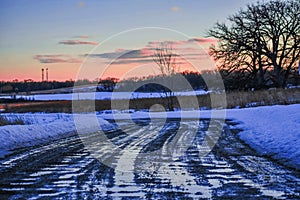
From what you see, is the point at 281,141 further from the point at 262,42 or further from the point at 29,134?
the point at 262,42

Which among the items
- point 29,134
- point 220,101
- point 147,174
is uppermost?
point 220,101

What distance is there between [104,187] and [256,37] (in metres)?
35.7

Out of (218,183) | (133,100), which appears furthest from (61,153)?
(133,100)

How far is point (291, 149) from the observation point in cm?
963

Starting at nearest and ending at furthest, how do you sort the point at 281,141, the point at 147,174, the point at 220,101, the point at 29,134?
the point at 147,174 → the point at 281,141 → the point at 29,134 → the point at 220,101

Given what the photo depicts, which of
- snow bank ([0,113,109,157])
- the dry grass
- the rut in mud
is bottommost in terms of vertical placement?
the rut in mud

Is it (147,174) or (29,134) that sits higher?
(29,134)

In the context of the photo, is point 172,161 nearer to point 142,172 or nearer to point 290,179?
point 142,172

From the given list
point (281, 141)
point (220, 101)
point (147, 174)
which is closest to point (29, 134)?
point (147, 174)

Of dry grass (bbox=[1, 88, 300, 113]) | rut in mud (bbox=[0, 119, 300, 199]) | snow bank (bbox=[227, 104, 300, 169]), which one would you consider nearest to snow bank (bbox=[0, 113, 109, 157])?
Result: rut in mud (bbox=[0, 119, 300, 199])

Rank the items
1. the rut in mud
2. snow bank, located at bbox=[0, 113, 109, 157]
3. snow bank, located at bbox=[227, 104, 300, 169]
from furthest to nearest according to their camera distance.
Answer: snow bank, located at bbox=[0, 113, 109, 157] < snow bank, located at bbox=[227, 104, 300, 169] < the rut in mud

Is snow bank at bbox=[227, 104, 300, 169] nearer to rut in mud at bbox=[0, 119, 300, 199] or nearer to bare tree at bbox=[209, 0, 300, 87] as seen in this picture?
rut in mud at bbox=[0, 119, 300, 199]

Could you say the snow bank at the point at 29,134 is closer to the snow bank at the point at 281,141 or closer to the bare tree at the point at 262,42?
the snow bank at the point at 281,141

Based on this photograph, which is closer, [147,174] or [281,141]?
[147,174]
